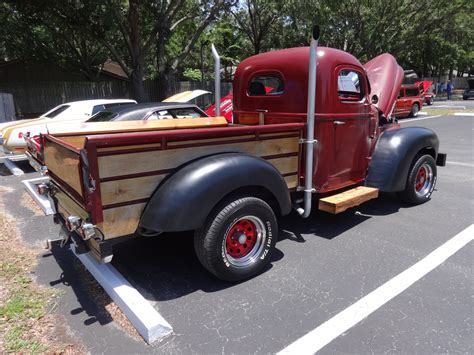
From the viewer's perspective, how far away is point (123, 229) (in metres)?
2.85

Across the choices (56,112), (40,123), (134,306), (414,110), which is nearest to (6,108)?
(56,112)

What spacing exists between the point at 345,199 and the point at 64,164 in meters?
2.90

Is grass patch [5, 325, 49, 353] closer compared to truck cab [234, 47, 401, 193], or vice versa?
grass patch [5, 325, 49, 353]

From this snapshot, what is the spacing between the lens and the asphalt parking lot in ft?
8.65

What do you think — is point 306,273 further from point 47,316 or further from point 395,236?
point 47,316

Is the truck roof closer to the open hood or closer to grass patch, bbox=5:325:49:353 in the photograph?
the open hood

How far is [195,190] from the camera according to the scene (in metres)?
2.90

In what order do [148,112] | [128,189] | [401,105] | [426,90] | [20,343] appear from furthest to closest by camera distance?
[426,90] → [401,105] → [148,112] → [128,189] → [20,343]

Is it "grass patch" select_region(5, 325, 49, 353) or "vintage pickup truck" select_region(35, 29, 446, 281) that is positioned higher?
"vintage pickup truck" select_region(35, 29, 446, 281)

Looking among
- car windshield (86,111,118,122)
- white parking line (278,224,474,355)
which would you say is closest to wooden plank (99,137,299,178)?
white parking line (278,224,474,355)

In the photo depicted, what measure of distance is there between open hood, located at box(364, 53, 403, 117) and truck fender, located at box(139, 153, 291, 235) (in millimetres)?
3059

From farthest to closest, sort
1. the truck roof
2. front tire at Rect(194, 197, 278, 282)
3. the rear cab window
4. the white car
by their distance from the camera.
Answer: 1. the white car
2. the rear cab window
3. the truck roof
4. front tire at Rect(194, 197, 278, 282)

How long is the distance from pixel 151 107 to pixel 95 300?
5.07 metres

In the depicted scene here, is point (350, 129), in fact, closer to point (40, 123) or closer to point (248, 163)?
point (248, 163)
